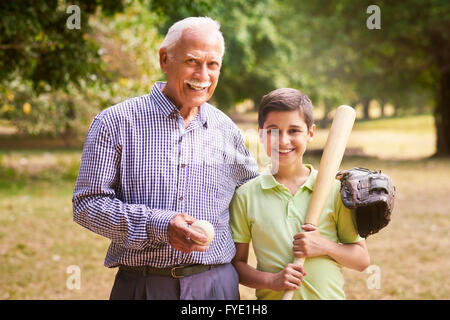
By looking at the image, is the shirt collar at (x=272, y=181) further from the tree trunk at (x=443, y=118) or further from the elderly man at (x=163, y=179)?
the tree trunk at (x=443, y=118)

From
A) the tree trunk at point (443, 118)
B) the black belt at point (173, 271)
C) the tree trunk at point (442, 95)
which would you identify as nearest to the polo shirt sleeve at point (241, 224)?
the black belt at point (173, 271)

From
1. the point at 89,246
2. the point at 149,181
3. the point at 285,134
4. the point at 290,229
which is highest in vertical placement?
the point at 285,134

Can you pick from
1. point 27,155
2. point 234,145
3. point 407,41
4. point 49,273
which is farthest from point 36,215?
point 407,41

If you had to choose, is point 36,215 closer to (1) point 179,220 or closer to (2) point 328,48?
(1) point 179,220

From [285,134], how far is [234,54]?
17.8 metres

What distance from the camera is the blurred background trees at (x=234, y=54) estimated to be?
19.0 ft

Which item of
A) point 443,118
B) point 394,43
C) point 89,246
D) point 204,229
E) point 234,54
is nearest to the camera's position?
point 204,229

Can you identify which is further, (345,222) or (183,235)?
(345,222)

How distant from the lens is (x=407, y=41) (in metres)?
19.2

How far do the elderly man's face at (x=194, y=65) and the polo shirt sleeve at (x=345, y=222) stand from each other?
808mm

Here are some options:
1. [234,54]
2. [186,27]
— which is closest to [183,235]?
[186,27]

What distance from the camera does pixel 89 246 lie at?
792 centimetres

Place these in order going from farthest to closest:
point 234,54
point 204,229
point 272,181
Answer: point 234,54 → point 272,181 → point 204,229

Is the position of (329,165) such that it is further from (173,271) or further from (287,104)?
(173,271)
